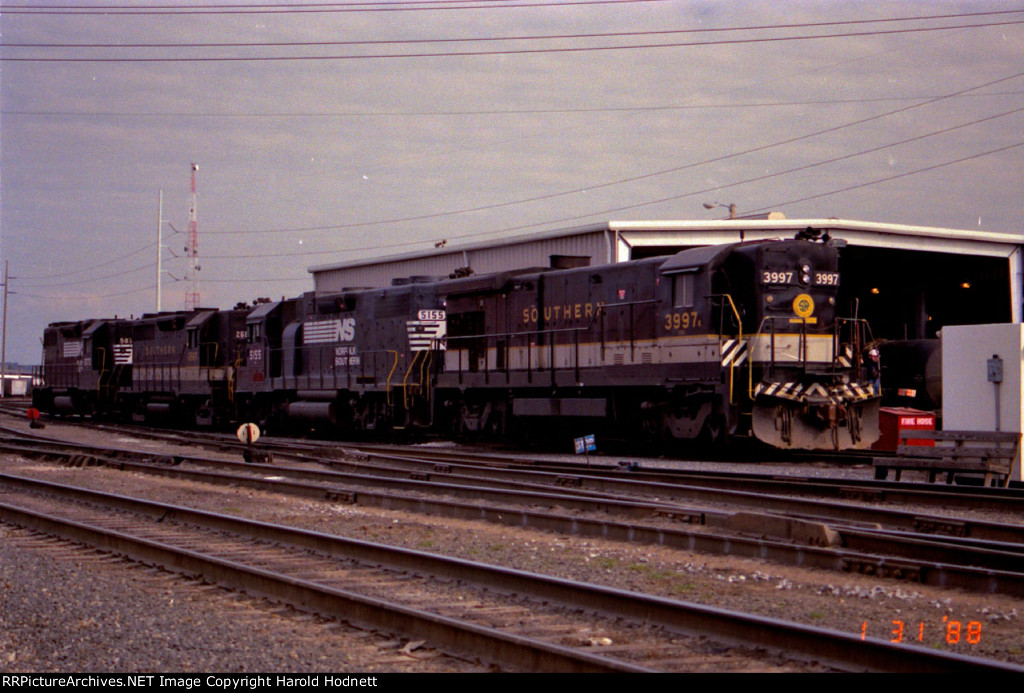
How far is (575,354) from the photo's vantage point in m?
19.5

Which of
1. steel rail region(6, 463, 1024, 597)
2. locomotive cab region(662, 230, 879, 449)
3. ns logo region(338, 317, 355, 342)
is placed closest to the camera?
steel rail region(6, 463, 1024, 597)

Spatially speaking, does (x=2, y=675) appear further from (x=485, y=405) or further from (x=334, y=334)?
(x=334, y=334)

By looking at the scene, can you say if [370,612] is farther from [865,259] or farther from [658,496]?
[865,259]

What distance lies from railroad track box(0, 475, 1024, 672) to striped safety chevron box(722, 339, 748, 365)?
9.12m

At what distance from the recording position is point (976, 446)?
13000 mm

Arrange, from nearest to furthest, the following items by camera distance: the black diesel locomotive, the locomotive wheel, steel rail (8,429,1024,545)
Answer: steel rail (8,429,1024,545) → the black diesel locomotive → the locomotive wheel

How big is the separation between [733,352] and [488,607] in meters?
10.8

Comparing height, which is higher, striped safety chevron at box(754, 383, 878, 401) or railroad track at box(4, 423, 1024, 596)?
striped safety chevron at box(754, 383, 878, 401)

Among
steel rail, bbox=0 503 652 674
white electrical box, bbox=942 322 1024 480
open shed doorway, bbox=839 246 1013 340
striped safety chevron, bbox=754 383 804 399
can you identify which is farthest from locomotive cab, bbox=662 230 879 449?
open shed doorway, bbox=839 246 1013 340

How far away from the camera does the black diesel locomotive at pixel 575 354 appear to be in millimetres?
16812

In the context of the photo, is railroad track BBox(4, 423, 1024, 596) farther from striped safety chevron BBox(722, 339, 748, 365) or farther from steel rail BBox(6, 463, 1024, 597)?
striped safety chevron BBox(722, 339, 748, 365)

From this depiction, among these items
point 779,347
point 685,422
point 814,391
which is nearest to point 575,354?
point 685,422

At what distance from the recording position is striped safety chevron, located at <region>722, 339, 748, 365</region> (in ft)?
54.6

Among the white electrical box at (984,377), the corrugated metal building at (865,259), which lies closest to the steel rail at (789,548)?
the white electrical box at (984,377)
